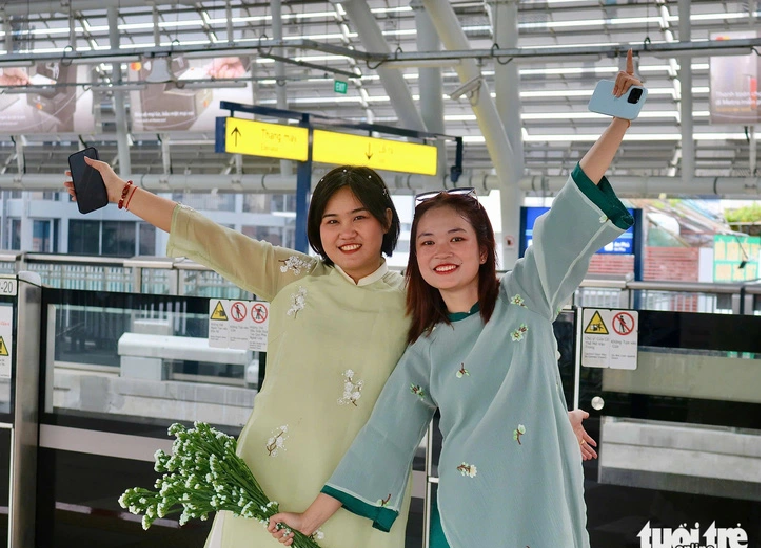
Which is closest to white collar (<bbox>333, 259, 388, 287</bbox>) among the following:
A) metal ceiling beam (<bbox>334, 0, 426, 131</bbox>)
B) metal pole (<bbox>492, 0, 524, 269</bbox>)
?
metal pole (<bbox>492, 0, 524, 269</bbox>)

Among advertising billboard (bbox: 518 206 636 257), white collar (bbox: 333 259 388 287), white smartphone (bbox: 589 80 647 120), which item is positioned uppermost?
advertising billboard (bbox: 518 206 636 257)

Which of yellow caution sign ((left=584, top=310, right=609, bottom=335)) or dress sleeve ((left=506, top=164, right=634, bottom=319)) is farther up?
dress sleeve ((left=506, top=164, right=634, bottom=319))

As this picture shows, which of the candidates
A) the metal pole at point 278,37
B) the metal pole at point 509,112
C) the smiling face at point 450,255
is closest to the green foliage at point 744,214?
the metal pole at point 509,112

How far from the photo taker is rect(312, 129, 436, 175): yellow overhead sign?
373 inches

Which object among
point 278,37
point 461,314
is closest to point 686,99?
point 278,37

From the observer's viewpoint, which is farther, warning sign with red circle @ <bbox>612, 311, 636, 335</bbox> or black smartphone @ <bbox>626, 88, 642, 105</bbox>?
warning sign with red circle @ <bbox>612, 311, 636, 335</bbox>

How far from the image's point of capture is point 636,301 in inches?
277

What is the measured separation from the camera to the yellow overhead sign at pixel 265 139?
335 inches

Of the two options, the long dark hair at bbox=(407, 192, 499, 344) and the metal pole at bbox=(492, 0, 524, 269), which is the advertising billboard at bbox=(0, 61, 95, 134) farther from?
the long dark hair at bbox=(407, 192, 499, 344)

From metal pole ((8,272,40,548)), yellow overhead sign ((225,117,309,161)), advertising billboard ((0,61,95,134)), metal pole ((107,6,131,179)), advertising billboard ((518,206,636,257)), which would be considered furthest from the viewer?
metal pole ((107,6,131,179))

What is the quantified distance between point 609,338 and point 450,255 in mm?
1562

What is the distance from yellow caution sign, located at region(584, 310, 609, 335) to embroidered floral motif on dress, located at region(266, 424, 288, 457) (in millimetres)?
1537

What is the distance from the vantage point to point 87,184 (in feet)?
6.27

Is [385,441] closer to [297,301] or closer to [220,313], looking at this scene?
[297,301]
